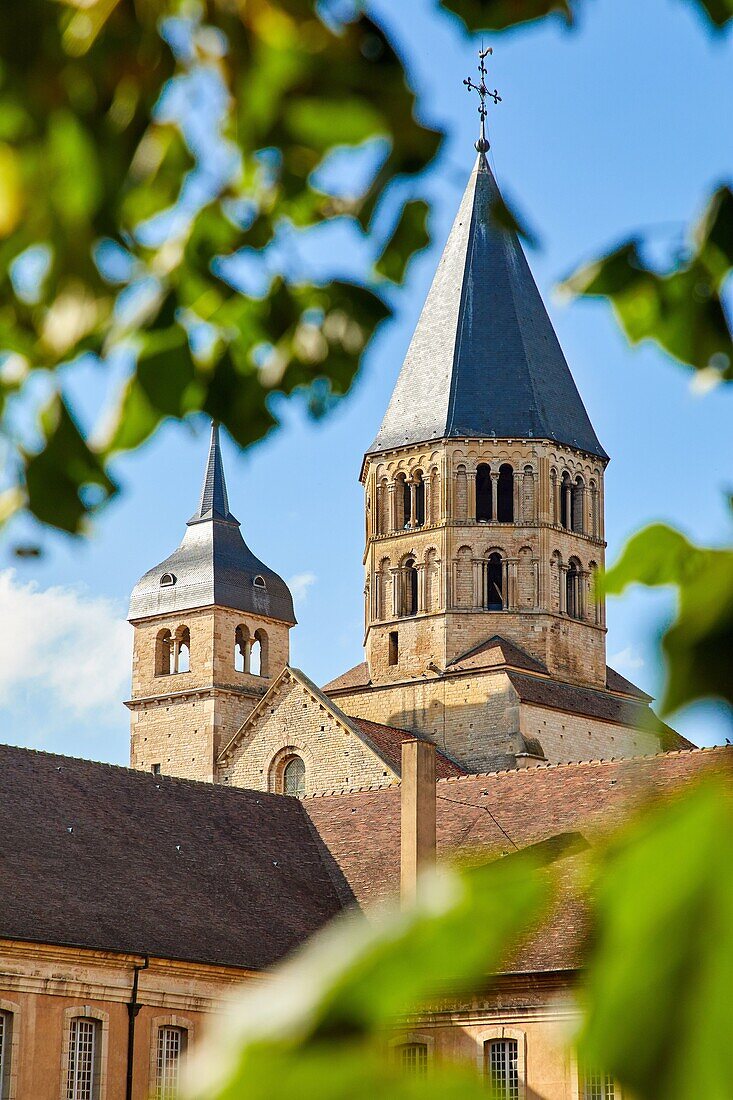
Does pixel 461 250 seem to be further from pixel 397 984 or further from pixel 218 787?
pixel 397 984

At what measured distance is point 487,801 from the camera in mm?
31781

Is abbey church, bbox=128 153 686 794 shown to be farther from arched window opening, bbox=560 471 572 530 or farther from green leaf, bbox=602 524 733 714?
green leaf, bbox=602 524 733 714

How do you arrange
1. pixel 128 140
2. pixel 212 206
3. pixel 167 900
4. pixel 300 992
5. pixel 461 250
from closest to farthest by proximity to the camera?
1. pixel 300 992
2. pixel 128 140
3. pixel 212 206
4. pixel 167 900
5. pixel 461 250

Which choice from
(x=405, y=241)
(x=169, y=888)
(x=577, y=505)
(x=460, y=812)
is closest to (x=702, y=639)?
(x=405, y=241)

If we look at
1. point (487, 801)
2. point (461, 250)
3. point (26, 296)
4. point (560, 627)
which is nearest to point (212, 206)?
point (26, 296)

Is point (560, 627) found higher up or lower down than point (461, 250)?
lower down

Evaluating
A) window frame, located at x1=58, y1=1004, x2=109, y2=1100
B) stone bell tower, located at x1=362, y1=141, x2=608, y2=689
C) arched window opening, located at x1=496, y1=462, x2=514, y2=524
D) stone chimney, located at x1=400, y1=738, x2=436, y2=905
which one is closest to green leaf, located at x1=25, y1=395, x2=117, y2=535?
window frame, located at x1=58, y1=1004, x2=109, y2=1100

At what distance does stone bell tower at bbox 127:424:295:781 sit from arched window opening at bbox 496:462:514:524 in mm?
9194

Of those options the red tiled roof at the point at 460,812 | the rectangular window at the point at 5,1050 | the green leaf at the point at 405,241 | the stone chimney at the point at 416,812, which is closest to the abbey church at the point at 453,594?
the red tiled roof at the point at 460,812

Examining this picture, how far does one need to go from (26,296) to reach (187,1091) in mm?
1379

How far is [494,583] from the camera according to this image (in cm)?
5281

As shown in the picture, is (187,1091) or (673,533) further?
(673,533)

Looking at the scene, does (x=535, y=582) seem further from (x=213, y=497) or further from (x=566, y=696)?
(x=213, y=497)

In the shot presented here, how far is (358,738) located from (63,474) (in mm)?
41582
